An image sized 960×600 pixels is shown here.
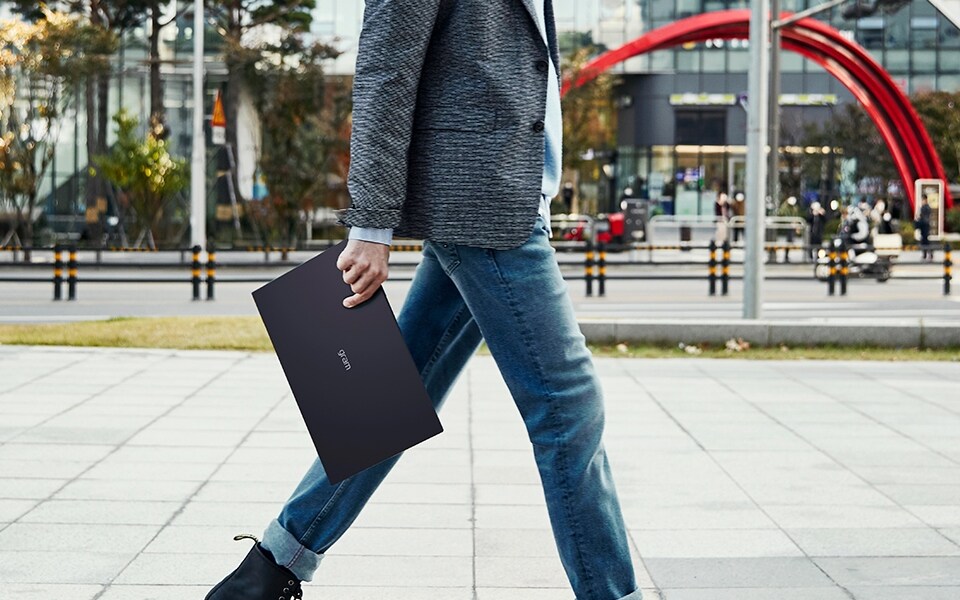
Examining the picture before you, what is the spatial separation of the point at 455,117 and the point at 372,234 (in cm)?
30

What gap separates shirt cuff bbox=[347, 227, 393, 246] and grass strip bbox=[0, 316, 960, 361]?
27.7ft

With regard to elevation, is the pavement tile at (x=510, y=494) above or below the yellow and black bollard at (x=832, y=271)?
below

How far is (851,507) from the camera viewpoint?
5254 mm

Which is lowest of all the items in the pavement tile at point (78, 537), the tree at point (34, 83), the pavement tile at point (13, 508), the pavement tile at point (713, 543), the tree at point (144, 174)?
the pavement tile at point (713, 543)

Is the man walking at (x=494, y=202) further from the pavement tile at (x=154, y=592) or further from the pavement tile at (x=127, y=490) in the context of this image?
the pavement tile at (x=127, y=490)

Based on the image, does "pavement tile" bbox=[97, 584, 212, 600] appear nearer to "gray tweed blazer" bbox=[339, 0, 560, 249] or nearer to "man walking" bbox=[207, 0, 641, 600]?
"man walking" bbox=[207, 0, 641, 600]

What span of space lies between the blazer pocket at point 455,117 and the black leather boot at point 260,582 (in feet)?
3.68

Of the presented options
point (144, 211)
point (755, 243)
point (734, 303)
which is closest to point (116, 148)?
point (144, 211)

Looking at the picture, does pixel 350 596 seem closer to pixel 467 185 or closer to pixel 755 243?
pixel 467 185

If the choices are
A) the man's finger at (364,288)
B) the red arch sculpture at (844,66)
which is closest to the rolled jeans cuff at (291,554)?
the man's finger at (364,288)

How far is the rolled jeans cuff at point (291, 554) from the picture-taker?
10.7ft

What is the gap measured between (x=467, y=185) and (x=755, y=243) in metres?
10.5

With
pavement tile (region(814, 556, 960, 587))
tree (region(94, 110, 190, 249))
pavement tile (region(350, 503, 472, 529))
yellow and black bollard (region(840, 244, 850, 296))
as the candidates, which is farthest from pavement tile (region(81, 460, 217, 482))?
tree (region(94, 110, 190, 249))

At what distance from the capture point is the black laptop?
3.06 meters
